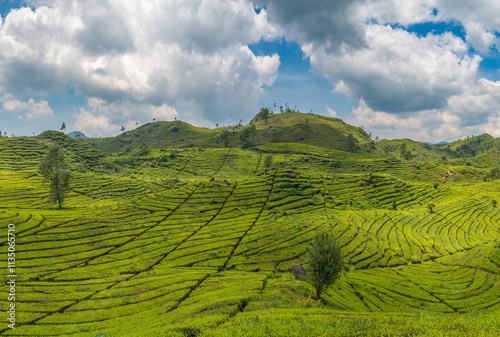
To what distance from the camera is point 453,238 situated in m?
119

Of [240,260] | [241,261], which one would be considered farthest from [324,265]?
[240,260]

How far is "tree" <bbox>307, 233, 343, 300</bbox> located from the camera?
53.1 metres

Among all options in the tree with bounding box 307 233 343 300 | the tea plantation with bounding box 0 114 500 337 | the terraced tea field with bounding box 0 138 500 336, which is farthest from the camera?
the tree with bounding box 307 233 343 300

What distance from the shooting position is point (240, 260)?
8275 centimetres

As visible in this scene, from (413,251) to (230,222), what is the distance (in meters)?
78.4

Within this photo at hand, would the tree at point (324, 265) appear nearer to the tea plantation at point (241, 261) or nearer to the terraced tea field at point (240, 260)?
the terraced tea field at point (240, 260)

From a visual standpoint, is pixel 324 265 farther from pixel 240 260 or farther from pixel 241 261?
pixel 240 260

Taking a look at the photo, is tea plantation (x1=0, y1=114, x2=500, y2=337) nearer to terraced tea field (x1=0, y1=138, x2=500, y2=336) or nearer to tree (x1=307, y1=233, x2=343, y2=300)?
terraced tea field (x1=0, y1=138, x2=500, y2=336)

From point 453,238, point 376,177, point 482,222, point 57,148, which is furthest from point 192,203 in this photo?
point 482,222

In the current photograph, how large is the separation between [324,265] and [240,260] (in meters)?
36.1

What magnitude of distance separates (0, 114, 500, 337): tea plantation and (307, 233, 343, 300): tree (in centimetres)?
395

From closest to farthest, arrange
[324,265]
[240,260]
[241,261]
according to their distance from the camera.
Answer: [324,265] < [241,261] < [240,260]

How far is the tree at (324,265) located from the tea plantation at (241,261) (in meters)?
3.95

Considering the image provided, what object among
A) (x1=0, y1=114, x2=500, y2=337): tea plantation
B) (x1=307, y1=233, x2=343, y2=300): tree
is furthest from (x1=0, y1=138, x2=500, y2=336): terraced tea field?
(x1=307, y1=233, x2=343, y2=300): tree
